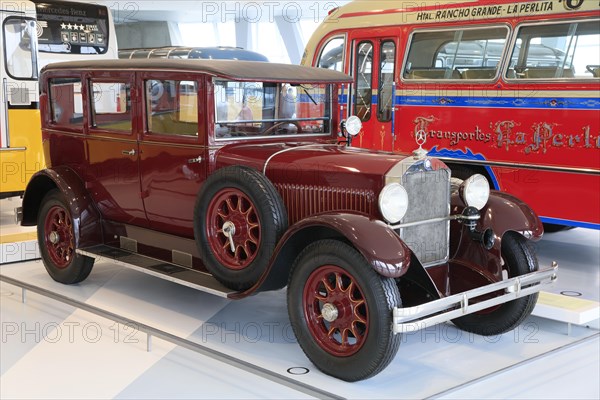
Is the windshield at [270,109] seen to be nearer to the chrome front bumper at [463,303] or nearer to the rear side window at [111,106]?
the rear side window at [111,106]

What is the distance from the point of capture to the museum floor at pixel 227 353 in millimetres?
3988

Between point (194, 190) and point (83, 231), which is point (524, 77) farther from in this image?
point (83, 231)

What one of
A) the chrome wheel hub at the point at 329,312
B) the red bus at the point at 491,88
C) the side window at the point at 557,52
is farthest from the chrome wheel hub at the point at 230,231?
the side window at the point at 557,52

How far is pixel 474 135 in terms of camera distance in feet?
23.2

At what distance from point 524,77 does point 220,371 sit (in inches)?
160

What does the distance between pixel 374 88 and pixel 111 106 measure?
3.28m

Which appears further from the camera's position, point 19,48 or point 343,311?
point 19,48

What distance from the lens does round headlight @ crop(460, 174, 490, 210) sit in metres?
4.52

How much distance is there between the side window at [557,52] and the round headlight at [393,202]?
2.99 meters

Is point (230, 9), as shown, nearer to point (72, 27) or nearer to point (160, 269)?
point (72, 27)

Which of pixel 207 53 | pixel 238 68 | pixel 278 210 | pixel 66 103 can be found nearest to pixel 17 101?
pixel 66 103

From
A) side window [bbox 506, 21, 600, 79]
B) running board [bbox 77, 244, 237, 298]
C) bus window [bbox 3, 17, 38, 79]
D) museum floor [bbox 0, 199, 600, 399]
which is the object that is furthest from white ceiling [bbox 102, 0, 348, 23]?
museum floor [bbox 0, 199, 600, 399]

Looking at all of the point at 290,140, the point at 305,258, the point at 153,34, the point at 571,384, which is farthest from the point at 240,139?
the point at 153,34

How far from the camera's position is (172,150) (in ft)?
16.7
